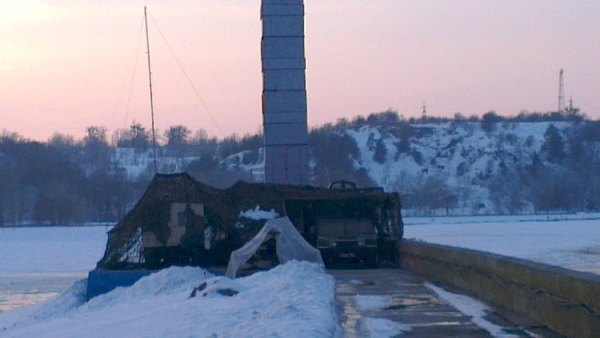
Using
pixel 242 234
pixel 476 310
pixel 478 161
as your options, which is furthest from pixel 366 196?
pixel 478 161

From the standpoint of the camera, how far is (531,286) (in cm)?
1559

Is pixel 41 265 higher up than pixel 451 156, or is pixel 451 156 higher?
pixel 451 156

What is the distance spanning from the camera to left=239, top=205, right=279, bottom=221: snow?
3162 centimetres

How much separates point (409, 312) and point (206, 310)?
11.7 feet

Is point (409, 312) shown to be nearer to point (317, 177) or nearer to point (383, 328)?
point (383, 328)

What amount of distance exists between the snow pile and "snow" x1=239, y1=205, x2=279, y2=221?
736 centimetres

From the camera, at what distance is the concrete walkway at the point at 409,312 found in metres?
14.4

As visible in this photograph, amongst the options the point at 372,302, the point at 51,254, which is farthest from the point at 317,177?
the point at 372,302

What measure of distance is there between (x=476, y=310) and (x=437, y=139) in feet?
581

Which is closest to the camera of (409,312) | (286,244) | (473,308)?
(409,312)

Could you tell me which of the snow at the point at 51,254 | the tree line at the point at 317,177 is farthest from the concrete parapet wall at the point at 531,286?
the tree line at the point at 317,177

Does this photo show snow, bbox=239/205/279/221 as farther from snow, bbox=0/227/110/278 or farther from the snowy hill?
the snowy hill

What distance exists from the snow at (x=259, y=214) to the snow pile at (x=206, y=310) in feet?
24.1

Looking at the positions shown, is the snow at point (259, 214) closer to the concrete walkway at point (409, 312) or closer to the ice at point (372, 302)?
the concrete walkway at point (409, 312)
